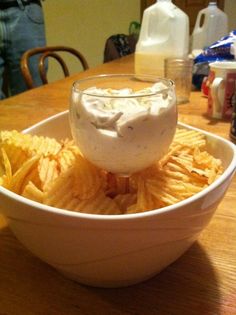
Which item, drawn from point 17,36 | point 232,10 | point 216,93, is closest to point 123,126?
point 216,93

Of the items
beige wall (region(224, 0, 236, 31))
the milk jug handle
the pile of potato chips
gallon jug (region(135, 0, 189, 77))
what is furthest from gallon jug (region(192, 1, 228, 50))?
beige wall (region(224, 0, 236, 31))

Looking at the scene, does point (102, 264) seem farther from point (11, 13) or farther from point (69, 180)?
point (11, 13)

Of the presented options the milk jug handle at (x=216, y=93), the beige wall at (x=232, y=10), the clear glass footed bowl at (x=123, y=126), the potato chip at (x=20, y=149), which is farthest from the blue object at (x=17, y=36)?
the beige wall at (x=232, y=10)

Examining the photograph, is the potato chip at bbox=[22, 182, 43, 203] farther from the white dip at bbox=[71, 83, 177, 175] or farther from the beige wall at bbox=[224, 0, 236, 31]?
the beige wall at bbox=[224, 0, 236, 31]

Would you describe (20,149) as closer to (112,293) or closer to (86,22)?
(112,293)

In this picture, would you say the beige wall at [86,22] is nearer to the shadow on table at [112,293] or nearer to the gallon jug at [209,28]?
the gallon jug at [209,28]

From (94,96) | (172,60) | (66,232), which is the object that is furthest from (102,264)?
(172,60)
